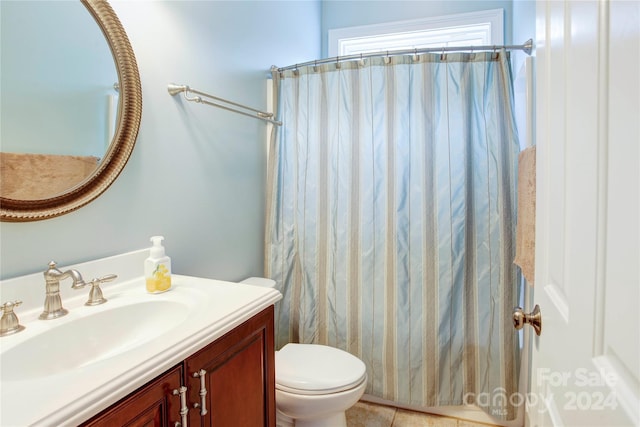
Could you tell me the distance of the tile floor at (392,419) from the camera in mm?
Result: 1745

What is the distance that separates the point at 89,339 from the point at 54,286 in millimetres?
163

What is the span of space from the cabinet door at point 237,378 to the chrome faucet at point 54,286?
0.38 meters

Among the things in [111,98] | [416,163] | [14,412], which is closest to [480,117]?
[416,163]

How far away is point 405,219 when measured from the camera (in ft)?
5.58

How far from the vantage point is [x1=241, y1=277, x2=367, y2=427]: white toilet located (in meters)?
1.31

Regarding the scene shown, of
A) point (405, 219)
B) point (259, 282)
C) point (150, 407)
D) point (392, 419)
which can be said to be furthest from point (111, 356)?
point (392, 419)

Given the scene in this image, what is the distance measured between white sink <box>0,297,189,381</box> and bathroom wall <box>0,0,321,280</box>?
7.7 inches

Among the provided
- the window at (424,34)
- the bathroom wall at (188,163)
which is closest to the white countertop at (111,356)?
the bathroom wall at (188,163)

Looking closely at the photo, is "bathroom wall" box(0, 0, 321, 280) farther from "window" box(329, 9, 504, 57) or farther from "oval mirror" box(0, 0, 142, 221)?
"window" box(329, 9, 504, 57)

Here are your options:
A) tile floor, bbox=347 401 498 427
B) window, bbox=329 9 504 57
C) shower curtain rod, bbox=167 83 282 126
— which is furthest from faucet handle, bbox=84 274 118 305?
window, bbox=329 9 504 57

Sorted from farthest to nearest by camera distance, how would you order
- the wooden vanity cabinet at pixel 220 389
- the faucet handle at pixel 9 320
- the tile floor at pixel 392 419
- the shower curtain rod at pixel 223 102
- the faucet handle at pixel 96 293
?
the tile floor at pixel 392 419 → the shower curtain rod at pixel 223 102 → the faucet handle at pixel 96 293 → the faucet handle at pixel 9 320 → the wooden vanity cabinet at pixel 220 389

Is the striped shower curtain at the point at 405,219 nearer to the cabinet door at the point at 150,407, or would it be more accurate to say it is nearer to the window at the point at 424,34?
the window at the point at 424,34

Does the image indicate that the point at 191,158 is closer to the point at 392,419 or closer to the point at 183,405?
the point at 183,405

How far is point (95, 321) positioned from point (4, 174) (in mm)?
423
